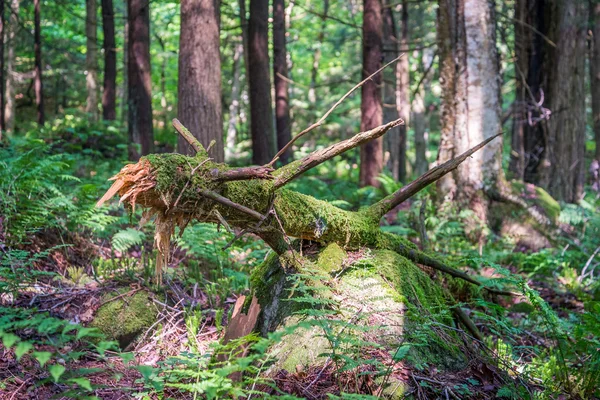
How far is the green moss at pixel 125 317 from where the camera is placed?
4.15m

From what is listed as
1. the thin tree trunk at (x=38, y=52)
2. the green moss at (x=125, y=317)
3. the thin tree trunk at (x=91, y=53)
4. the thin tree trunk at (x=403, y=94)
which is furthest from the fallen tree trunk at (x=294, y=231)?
the thin tree trunk at (x=91, y=53)

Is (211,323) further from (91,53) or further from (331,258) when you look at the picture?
(91,53)

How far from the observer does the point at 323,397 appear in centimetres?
288

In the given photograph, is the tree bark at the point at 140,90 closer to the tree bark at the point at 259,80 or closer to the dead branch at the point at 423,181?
the tree bark at the point at 259,80

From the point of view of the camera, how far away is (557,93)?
10516 millimetres

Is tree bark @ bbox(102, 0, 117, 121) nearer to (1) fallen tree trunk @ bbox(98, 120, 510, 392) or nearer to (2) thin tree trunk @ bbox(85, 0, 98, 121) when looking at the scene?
(2) thin tree trunk @ bbox(85, 0, 98, 121)

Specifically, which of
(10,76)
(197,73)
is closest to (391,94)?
(197,73)

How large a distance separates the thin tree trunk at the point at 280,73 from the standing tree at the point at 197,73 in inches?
308

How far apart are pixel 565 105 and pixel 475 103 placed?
3.91 metres

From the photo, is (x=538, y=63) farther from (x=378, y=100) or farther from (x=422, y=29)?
(x=422, y=29)

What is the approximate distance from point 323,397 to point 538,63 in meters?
10.6

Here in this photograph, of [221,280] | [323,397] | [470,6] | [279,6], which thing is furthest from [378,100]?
[323,397]

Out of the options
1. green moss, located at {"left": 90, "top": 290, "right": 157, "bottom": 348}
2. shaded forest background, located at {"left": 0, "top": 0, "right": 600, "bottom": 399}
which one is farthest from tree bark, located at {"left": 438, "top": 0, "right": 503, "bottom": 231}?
green moss, located at {"left": 90, "top": 290, "right": 157, "bottom": 348}

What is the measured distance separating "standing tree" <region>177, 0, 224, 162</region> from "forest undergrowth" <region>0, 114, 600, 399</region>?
1448 mm
